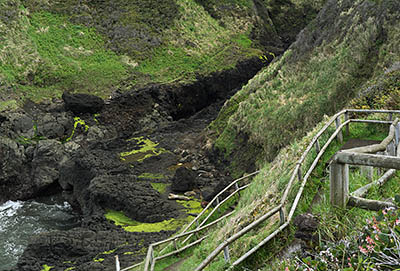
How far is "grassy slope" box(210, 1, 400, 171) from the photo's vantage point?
2031 centimetres

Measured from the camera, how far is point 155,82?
45.0 meters

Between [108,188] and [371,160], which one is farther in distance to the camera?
[108,188]

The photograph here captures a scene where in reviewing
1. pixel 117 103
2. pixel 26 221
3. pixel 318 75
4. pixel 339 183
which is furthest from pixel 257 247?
pixel 117 103

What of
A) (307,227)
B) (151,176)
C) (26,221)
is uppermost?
(307,227)

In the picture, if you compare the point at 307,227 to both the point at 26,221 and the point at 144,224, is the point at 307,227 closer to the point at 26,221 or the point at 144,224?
the point at 144,224

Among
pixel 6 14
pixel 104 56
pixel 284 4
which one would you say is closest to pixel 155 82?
pixel 104 56

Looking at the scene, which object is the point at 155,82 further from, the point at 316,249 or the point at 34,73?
the point at 316,249

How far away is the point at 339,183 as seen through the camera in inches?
200

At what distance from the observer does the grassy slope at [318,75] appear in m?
20.3

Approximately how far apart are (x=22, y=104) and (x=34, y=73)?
6805 millimetres

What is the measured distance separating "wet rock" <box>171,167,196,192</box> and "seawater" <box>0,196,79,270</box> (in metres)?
6.22

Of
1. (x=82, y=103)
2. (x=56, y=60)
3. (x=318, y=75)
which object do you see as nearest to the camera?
(x=318, y=75)

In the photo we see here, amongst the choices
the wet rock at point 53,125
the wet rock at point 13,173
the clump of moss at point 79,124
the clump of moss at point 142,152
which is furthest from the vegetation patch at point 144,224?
the clump of moss at point 79,124

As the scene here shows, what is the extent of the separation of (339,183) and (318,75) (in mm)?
19533
